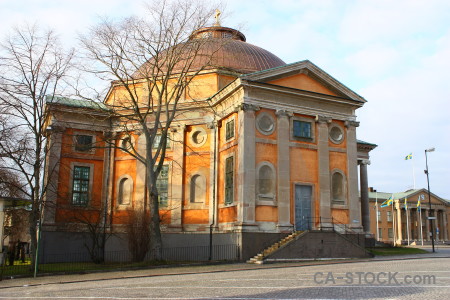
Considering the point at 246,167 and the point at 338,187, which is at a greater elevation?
the point at 246,167

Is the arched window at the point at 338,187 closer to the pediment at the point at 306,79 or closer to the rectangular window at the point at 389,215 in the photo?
the pediment at the point at 306,79

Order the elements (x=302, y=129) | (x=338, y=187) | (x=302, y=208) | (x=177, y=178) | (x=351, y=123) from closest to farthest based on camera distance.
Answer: (x=302, y=208), (x=302, y=129), (x=338, y=187), (x=351, y=123), (x=177, y=178)

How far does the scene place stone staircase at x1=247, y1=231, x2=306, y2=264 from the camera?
77.2ft

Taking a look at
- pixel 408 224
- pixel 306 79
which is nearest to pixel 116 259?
pixel 306 79

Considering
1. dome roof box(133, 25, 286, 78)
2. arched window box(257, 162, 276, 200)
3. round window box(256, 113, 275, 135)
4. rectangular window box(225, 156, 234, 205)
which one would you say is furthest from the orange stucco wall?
rectangular window box(225, 156, 234, 205)

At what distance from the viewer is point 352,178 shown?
29.1 m

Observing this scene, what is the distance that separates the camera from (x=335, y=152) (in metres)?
29.2

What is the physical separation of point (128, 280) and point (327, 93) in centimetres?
1801

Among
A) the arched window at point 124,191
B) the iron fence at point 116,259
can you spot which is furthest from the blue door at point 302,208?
the arched window at point 124,191

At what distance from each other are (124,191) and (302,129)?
1335cm

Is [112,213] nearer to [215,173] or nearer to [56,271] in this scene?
[215,173]

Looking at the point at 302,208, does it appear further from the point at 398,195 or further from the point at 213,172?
the point at 398,195

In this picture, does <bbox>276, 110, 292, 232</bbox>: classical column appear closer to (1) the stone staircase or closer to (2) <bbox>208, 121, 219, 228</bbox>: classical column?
(1) the stone staircase

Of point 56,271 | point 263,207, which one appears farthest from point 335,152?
point 56,271
